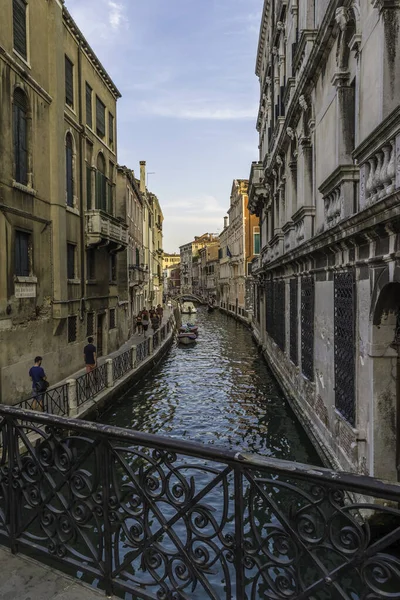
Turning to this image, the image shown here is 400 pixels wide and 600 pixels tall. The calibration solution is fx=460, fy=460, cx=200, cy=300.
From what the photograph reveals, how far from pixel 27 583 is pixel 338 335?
5.96 m

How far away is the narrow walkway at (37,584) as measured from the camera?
2.30m

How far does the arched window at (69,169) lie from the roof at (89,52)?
324 centimetres

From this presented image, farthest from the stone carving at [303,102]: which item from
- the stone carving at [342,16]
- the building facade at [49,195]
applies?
the building facade at [49,195]

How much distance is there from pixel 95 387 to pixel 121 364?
8.59 feet

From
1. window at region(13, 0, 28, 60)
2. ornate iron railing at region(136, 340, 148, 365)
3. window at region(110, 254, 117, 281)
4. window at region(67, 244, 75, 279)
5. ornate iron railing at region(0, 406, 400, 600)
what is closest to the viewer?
ornate iron railing at region(0, 406, 400, 600)

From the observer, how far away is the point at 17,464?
9.32ft

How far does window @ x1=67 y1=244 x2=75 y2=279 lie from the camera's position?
47.6ft

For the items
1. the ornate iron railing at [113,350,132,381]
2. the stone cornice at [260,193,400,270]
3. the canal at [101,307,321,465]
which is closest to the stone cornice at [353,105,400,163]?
the stone cornice at [260,193,400,270]

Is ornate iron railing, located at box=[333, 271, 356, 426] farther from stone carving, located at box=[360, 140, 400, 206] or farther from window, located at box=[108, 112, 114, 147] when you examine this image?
window, located at box=[108, 112, 114, 147]

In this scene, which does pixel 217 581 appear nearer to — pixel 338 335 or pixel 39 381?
pixel 338 335

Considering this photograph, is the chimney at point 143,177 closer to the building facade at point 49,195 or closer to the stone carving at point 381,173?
the building facade at point 49,195

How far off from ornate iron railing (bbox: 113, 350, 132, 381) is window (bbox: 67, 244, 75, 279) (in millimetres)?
3024

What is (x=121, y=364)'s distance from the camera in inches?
586

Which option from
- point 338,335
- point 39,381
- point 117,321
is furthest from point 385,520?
point 117,321
